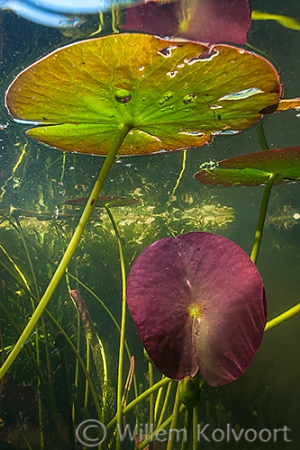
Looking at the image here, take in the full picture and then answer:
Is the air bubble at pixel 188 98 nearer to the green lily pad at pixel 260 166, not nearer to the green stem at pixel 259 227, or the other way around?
the green lily pad at pixel 260 166

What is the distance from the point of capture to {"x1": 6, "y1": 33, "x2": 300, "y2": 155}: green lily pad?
1.07 meters

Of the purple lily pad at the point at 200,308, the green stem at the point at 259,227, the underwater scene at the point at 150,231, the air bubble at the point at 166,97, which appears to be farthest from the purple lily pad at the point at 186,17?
the purple lily pad at the point at 200,308

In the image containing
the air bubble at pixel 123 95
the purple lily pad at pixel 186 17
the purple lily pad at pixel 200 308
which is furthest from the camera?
the purple lily pad at pixel 186 17

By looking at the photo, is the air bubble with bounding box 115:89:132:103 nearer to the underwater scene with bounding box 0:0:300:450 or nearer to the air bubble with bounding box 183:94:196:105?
the underwater scene with bounding box 0:0:300:450

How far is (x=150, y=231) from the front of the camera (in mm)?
4730

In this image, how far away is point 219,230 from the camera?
5.46 meters

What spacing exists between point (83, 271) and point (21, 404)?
7.33 ft

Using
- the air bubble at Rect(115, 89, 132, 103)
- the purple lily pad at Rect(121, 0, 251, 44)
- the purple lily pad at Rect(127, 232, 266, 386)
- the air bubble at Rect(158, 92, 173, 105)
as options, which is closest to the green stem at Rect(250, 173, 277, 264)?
the purple lily pad at Rect(127, 232, 266, 386)

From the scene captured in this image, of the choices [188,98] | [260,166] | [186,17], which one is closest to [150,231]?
[186,17]

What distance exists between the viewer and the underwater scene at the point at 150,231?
3.16ft

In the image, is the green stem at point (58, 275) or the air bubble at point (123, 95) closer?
the green stem at point (58, 275)

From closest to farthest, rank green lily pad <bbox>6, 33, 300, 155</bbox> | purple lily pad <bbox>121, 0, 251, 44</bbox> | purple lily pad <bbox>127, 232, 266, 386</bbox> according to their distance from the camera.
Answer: purple lily pad <bbox>127, 232, 266, 386</bbox> < green lily pad <bbox>6, 33, 300, 155</bbox> < purple lily pad <bbox>121, 0, 251, 44</bbox>

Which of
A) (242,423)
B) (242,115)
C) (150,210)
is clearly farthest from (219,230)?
(242,115)

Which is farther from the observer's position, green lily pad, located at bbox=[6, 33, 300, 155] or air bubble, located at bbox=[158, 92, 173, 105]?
air bubble, located at bbox=[158, 92, 173, 105]
